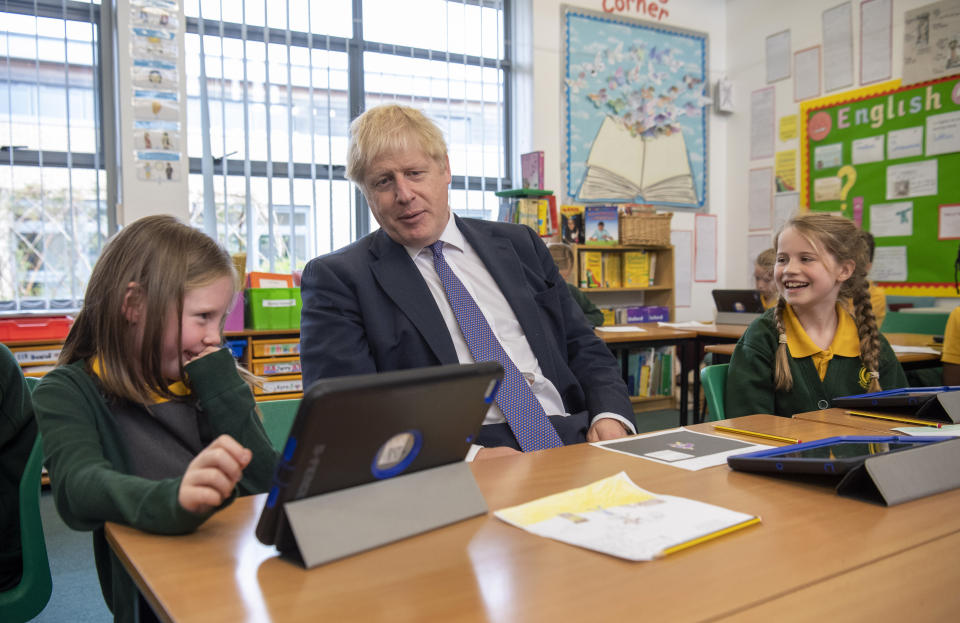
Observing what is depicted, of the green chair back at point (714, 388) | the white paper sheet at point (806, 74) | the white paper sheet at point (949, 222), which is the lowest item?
the green chair back at point (714, 388)

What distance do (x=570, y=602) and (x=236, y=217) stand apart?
408 cm

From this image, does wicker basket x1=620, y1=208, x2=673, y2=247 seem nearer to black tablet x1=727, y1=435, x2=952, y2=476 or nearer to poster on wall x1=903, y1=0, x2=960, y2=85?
poster on wall x1=903, y1=0, x2=960, y2=85

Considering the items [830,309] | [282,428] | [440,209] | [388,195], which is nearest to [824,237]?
[830,309]

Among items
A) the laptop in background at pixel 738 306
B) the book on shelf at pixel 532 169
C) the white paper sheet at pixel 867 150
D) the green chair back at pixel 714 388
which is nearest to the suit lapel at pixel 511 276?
the green chair back at pixel 714 388

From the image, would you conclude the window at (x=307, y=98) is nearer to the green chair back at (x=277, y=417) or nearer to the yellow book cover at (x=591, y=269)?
the yellow book cover at (x=591, y=269)

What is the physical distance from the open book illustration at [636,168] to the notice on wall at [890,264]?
4.92 feet

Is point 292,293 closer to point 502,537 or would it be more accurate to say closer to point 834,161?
point 502,537

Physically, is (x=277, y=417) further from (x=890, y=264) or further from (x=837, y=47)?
(x=837, y=47)

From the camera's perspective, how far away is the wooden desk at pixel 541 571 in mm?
625

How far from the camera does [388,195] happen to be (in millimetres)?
1699

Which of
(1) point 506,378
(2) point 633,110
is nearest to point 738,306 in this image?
(2) point 633,110

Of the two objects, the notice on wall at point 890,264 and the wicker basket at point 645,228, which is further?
the wicker basket at point 645,228

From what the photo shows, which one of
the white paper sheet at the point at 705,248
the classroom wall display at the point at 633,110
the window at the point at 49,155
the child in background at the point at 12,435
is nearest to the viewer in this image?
the child in background at the point at 12,435

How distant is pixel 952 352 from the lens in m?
2.68
